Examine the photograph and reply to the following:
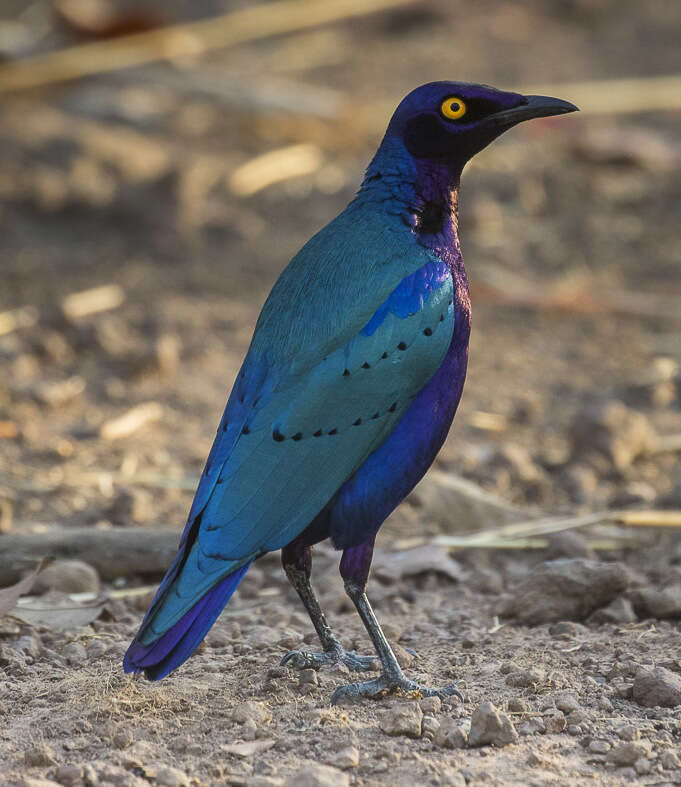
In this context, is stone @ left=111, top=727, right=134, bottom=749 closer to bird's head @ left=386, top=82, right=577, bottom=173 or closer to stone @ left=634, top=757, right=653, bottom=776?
stone @ left=634, top=757, right=653, bottom=776

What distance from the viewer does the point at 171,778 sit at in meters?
3.17

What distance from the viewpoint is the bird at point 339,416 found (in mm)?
3684

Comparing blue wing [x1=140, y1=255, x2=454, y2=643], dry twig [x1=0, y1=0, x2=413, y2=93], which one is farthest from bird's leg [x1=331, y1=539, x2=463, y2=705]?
dry twig [x1=0, y1=0, x2=413, y2=93]

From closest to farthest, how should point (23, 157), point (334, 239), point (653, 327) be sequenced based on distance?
point (334, 239) → point (653, 327) → point (23, 157)

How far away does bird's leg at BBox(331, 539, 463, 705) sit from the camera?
12.3 feet

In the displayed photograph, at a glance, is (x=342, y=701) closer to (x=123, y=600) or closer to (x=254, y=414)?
(x=254, y=414)

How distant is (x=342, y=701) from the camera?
3.74 meters

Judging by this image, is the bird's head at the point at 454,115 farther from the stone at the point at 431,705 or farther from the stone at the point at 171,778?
the stone at the point at 171,778

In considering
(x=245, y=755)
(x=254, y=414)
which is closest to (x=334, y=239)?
(x=254, y=414)

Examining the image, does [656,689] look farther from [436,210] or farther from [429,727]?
[436,210]

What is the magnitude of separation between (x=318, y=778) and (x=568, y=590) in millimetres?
1567

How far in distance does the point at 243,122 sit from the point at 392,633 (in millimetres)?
7546

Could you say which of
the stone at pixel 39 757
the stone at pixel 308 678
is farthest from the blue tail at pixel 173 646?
the stone at pixel 308 678

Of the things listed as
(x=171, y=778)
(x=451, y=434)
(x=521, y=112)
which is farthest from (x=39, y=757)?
(x=451, y=434)
